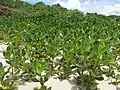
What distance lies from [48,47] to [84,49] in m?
1.78

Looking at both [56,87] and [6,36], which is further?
[6,36]

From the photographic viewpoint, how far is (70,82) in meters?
3.41

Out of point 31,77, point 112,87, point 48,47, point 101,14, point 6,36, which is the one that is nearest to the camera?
point 31,77

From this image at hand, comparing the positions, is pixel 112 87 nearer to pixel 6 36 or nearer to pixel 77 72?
pixel 77 72

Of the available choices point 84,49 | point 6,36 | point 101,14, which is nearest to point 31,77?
point 84,49

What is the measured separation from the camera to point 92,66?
335 centimetres

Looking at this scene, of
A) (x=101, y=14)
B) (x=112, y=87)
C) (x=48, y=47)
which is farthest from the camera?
(x=101, y=14)

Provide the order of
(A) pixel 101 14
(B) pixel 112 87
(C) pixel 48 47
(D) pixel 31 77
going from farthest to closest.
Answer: (A) pixel 101 14
(C) pixel 48 47
(B) pixel 112 87
(D) pixel 31 77

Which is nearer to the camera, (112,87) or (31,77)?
(31,77)

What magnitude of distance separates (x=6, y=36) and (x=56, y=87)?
6.86 meters

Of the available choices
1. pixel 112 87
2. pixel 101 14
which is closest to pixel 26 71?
pixel 112 87

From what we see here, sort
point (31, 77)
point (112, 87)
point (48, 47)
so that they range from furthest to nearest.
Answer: point (48, 47) < point (112, 87) < point (31, 77)

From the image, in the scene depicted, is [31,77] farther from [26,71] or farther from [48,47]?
[48,47]

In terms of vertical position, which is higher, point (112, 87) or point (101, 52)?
point (101, 52)
